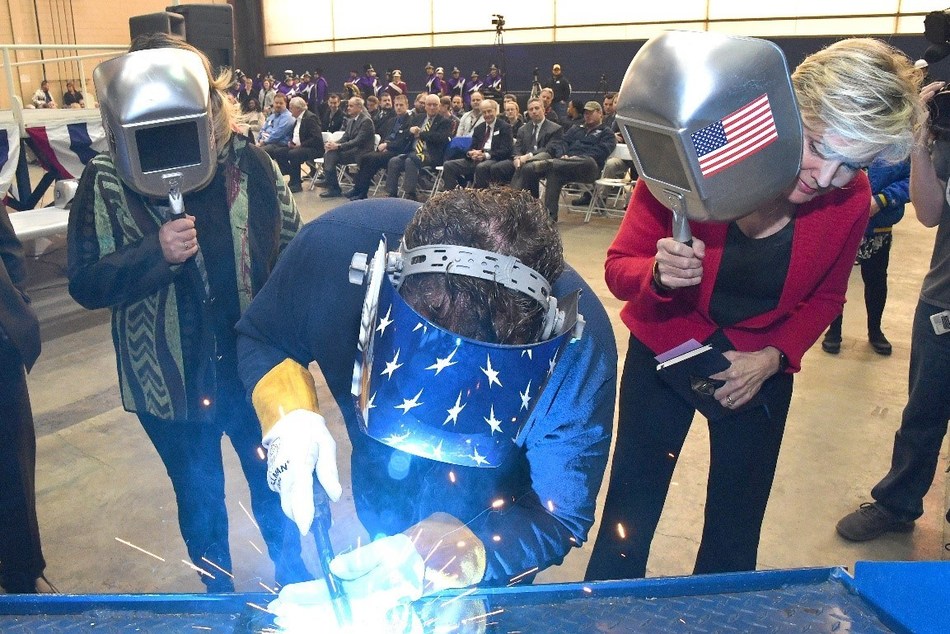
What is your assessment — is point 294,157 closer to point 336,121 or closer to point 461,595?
point 336,121

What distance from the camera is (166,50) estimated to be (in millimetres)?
1590

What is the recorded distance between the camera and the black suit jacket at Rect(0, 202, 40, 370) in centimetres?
197

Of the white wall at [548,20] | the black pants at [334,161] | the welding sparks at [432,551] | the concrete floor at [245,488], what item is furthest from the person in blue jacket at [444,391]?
the white wall at [548,20]

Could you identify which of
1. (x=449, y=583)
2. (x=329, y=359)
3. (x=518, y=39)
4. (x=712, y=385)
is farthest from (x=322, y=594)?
(x=518, y=39)

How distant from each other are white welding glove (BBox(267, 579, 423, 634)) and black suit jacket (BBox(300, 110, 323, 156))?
1035 centimetres

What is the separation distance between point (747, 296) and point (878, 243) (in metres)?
2.84

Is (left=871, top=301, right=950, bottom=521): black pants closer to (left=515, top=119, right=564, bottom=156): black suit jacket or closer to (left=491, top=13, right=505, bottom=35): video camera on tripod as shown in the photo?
(left=515, top=119, right=564, bottom=156): black suit jacket

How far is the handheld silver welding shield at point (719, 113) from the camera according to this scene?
108 cm

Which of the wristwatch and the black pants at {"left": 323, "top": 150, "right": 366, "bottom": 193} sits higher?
the wristwatch

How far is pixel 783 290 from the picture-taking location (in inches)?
67.1

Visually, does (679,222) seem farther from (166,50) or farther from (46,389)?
(46,389)

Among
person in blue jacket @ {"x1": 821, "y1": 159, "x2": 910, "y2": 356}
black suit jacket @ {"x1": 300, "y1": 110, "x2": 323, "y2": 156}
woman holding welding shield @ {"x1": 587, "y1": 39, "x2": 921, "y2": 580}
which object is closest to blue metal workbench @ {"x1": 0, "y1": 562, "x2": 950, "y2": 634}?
woman holding welding shield @ {"x1": 587, "y1": 39, "x2": 921, "y2": 580}

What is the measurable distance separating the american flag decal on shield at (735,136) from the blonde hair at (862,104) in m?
0.33

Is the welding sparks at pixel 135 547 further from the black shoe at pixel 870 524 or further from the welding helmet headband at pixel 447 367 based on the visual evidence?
the black shoe at pixel 870 524
